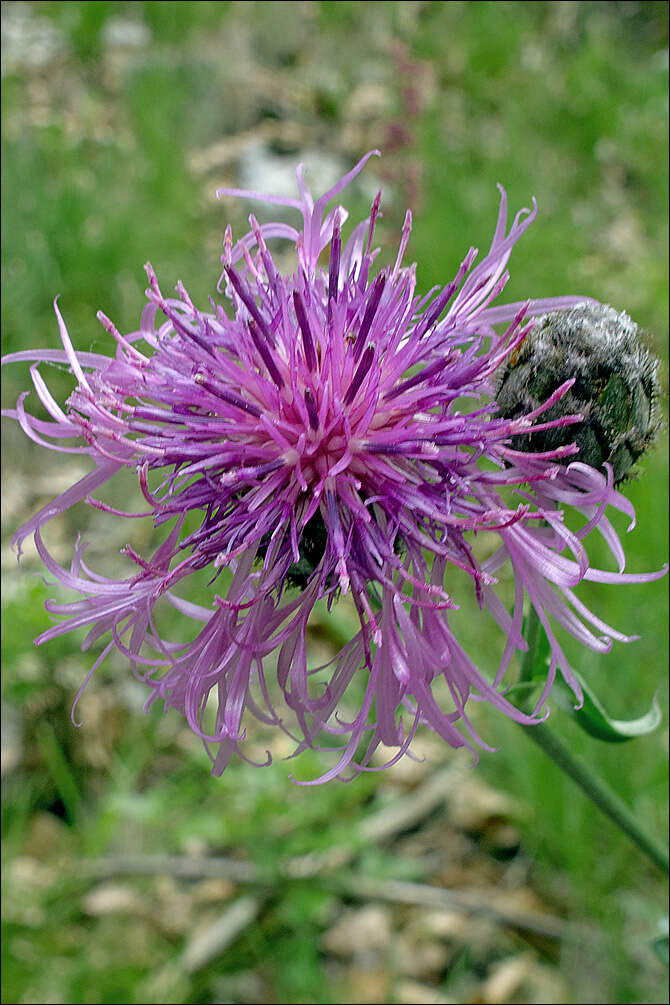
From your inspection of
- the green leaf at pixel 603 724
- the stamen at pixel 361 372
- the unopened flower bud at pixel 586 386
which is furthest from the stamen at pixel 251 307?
the green leaf at pixel 603 724

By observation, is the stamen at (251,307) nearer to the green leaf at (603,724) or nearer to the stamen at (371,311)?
the stamen at (371,311)

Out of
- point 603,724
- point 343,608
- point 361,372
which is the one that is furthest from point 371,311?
point 343,608

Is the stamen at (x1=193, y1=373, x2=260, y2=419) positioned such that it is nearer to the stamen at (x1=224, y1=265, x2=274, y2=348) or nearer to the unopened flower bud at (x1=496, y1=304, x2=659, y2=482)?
the stamen at (x1=224, y1=265, x2=274, y2=348)

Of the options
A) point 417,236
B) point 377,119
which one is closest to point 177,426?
point 417,236

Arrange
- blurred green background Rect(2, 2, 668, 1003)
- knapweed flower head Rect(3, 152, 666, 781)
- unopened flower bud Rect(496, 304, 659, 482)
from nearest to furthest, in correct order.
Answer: knapweed flower head Rect(3, 152, 666, 781) → unopened flower bud Rect(496, 304, 659, 482) → blurred green background Rect(2, 2, 668, 1003)

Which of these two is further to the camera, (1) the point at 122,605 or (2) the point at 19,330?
(2) the point at 19,330

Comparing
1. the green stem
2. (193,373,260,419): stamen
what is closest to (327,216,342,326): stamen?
(193,373,260,419): stamen

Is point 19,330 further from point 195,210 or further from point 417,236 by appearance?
point 417,236
